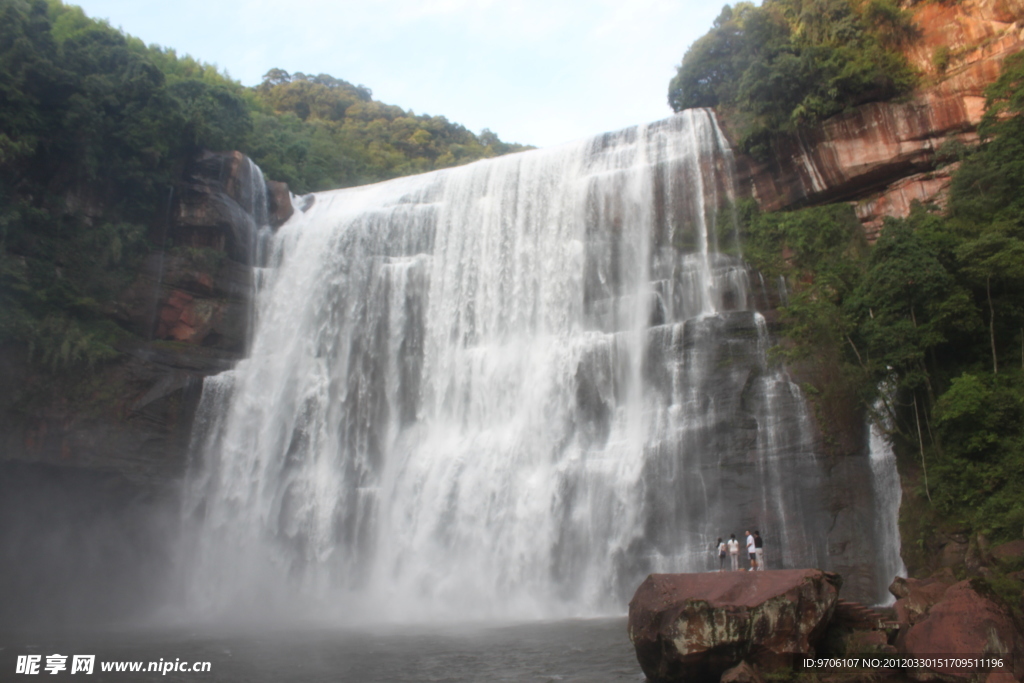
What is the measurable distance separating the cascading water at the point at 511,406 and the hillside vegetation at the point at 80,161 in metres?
4.94

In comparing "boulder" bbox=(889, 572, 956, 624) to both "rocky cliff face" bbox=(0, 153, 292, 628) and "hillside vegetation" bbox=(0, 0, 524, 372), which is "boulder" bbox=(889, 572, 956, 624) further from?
"hillside vegetation" bbox=(0, 0, 524, 372)

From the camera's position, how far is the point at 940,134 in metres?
22.4

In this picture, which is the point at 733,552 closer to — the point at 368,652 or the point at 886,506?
the point at 886,506

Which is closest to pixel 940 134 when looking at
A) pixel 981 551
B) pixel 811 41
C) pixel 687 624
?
pixel 811 41

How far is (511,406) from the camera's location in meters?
23.5

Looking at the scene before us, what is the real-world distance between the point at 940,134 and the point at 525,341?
14773mm

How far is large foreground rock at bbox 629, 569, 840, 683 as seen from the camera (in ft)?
30.3

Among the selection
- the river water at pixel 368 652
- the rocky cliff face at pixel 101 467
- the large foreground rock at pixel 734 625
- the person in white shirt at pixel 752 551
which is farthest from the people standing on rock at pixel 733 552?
the rocky cliff face at pixel 101 467

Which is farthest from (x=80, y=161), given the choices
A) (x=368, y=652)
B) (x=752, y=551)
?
(x=752, y=551)

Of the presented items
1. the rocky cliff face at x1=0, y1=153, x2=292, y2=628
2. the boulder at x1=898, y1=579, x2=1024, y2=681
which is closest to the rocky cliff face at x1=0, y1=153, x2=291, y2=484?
the rocky cliff face at x1=0, y1=153, x2=292, y2=628

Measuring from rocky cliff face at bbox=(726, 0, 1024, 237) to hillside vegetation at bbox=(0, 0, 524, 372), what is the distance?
22914 mm

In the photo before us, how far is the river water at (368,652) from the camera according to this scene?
10906 millimetres

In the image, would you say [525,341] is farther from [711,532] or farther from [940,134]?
[940,134]

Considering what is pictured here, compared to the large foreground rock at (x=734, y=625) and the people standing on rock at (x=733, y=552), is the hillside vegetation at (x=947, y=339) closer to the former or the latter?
the people standing on rock at (x=733, y=552)
